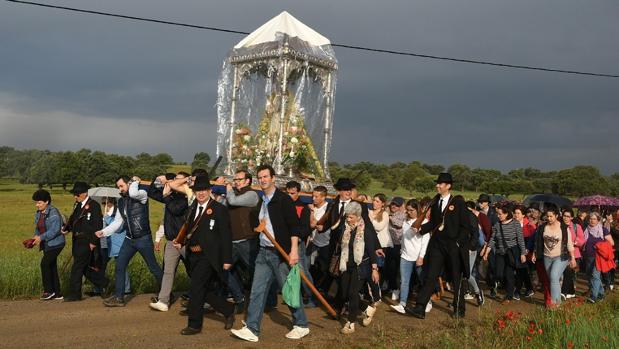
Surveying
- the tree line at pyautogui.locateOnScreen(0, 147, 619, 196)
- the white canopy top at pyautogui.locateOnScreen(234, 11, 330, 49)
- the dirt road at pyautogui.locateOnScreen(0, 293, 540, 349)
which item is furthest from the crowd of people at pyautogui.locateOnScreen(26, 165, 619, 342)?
the tree line at pyautogui.locateOnScreen(0, 147, 619, 196)

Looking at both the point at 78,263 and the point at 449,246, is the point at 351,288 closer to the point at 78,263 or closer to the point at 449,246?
the point at 449,246

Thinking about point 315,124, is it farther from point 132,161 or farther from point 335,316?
point 132,161

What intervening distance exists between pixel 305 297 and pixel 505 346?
3.76 m

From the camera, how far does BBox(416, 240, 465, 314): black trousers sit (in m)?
8.46

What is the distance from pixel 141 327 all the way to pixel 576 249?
29.4ft

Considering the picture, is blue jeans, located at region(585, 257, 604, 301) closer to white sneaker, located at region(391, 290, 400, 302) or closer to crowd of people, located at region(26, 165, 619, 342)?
crowd of people, located at region(26, 165, 619, 342)

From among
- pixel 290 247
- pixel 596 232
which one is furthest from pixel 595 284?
pixel 290 247

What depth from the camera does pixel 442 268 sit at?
8.63m

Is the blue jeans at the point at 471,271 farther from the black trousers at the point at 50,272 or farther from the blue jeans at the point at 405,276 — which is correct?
the black trousers at the point at 50,272

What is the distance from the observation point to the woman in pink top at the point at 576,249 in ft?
35.4

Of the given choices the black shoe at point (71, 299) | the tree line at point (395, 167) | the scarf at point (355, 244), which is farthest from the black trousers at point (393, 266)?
the tree line at point (395, 167)

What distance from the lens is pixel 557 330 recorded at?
259 inches

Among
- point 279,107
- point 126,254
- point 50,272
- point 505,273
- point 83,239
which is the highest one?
point 279,107

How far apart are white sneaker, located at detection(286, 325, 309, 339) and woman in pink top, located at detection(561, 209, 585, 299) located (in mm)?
5864
